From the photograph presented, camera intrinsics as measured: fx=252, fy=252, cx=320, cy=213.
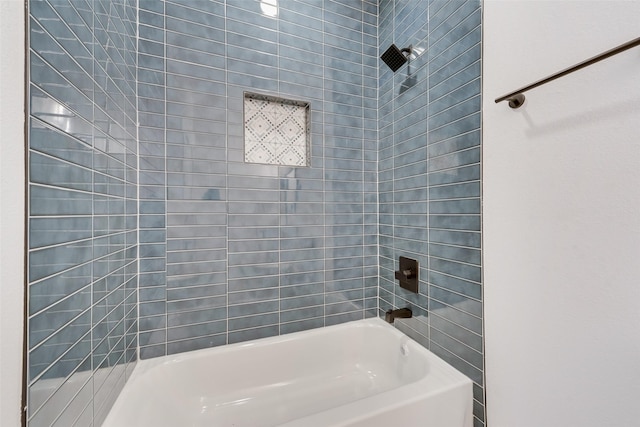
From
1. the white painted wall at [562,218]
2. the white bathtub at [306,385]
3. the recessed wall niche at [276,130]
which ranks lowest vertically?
the white bathtub at [306,385]

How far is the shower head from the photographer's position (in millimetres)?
1442

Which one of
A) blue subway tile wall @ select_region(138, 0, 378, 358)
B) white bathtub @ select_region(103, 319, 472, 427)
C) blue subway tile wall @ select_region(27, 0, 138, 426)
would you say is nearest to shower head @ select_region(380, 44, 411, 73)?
blue subway tile wall @ select_region(138, 0, 378, 358)

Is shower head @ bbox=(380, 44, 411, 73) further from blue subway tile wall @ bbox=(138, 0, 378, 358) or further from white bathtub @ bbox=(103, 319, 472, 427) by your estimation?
white bathtub @ bbox=(103, 319, 472, 427)

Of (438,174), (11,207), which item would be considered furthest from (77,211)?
(438,174)

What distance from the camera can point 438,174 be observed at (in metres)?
1.27

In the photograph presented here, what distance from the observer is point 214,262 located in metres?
1.41

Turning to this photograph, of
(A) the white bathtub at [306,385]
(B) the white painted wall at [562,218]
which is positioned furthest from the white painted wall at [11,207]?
(B) the white painted wall at [562,218]

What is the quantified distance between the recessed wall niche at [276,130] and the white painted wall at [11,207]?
104 cm

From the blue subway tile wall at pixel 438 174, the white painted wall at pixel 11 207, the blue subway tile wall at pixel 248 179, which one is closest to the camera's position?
the white painted wall at pixel 11 207

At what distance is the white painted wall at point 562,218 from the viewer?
0.66 meters

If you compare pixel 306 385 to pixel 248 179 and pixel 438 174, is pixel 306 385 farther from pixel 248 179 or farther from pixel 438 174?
pixel 438 174

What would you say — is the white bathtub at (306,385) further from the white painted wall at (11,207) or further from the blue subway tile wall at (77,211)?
the white painted wall at (11,207)

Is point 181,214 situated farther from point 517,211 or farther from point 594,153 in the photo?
point 594,153

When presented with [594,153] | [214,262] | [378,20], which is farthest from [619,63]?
[214,262]
